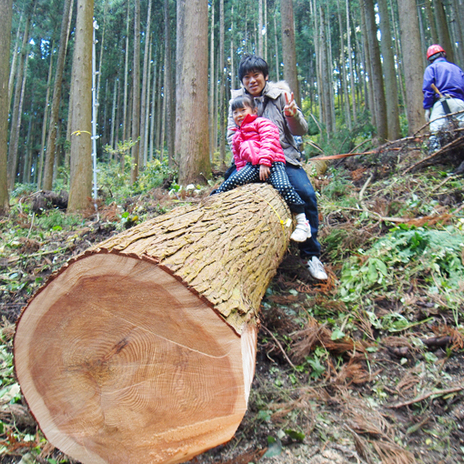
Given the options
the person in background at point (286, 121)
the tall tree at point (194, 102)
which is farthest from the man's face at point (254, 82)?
the tall tree at point (194, 102)

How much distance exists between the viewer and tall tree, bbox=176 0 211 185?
5.96 metres

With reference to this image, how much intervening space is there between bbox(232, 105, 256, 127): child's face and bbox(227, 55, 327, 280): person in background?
0.14 metres

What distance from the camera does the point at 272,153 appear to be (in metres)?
3.14

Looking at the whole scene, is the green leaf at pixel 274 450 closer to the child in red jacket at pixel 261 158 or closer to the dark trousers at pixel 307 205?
the child in red jacket at pixel 261 158

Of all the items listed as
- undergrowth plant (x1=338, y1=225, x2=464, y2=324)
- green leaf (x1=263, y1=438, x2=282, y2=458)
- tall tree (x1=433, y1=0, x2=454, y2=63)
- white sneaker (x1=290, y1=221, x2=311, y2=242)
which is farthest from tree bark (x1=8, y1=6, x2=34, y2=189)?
green leaf (x1=263, y1=438, x2=282, y2=458)

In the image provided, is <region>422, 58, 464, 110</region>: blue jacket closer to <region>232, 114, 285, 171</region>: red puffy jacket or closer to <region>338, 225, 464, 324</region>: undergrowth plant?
<region>338, 225, 464, 324</region>: undergrowth plant

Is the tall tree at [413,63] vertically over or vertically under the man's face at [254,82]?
over

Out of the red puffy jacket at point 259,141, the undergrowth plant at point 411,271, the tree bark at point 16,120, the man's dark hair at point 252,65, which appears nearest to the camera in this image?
the undergrowth plant at point 411,271

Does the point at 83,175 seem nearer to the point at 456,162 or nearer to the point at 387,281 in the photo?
the point at 387,281

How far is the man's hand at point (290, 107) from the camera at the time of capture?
3246 millimetres

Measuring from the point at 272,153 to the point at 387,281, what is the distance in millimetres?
1572

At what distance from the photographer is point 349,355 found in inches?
87.3

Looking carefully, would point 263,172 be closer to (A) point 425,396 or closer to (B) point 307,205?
(B) point 307,205

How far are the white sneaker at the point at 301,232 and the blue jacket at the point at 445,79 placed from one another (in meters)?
3.99
